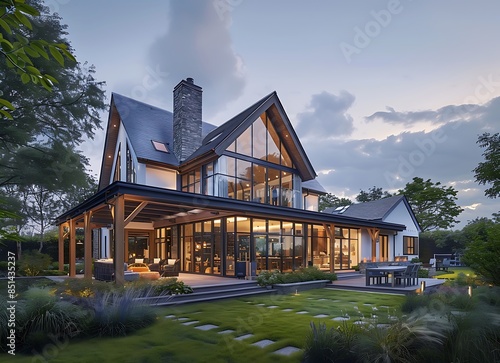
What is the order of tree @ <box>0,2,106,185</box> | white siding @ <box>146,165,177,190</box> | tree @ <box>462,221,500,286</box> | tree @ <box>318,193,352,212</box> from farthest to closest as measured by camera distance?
tree @ <box>318,193,352,212</box> < white siding @ <box>146,165,177,190</box> < tree @ <box>0,2,106,185</box> < tree @ <box>462,221,500,286</box>

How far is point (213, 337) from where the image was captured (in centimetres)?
679

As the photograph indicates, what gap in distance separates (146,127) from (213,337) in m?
15.9

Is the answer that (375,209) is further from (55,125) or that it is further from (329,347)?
(329,347)

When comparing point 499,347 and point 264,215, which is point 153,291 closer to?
point 264,215

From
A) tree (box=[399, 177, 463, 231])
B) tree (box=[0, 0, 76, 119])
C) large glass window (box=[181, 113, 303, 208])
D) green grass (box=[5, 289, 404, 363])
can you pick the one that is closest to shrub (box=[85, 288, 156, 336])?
green grass (box=[5, 289, 404, 363])

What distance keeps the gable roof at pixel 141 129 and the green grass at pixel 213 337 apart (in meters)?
9.95

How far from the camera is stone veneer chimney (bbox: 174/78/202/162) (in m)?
19.0

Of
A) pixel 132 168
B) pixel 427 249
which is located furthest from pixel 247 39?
pixel 427 249

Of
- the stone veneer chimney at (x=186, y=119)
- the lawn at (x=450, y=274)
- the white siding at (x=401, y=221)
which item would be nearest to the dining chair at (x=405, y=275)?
the lawn at (x=450, y=274)

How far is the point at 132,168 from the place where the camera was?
755 inches

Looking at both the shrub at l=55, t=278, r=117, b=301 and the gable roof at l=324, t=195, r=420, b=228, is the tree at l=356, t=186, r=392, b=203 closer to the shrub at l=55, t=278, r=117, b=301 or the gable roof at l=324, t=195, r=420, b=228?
the gable roof at l=324, t=195, r=420, b=228

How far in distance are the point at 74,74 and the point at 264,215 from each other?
12.7 m

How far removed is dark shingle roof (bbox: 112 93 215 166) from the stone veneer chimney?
81cm

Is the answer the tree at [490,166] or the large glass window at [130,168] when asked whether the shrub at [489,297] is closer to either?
the tree at [490,166]
